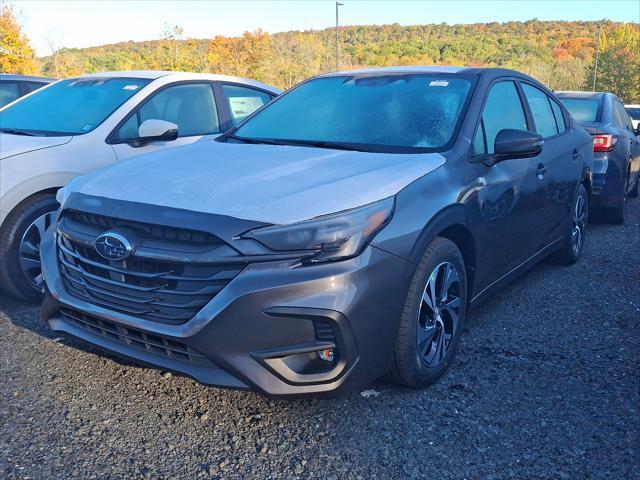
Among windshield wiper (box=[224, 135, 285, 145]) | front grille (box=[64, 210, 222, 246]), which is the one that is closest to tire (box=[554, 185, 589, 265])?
windshield wiper (box=[224, 135, 285, 145])

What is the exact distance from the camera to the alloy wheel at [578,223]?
5414 millimetres

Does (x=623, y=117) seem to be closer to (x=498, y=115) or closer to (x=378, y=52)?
(x=498, y=115)

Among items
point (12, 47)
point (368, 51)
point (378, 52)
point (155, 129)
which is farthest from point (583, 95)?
point (368, 51)

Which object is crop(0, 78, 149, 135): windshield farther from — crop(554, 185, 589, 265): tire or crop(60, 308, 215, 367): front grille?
crop(554, 185, 589, 265): tire

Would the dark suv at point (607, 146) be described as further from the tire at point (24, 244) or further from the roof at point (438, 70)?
the tire at point (24, 244)

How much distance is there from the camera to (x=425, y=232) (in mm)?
2906

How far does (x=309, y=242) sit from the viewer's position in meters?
2.53

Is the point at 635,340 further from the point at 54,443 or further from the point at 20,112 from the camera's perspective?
the point at 20,112

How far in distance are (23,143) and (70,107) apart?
84cm

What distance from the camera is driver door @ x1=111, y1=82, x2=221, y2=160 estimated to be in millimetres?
4816

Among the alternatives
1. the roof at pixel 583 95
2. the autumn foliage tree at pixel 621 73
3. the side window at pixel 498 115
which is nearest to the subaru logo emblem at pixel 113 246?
the side window at pixel 498 115

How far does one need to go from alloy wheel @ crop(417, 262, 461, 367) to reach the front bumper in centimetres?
40

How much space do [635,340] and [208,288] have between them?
2.78m

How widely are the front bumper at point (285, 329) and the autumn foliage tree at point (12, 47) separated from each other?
1005 inches
